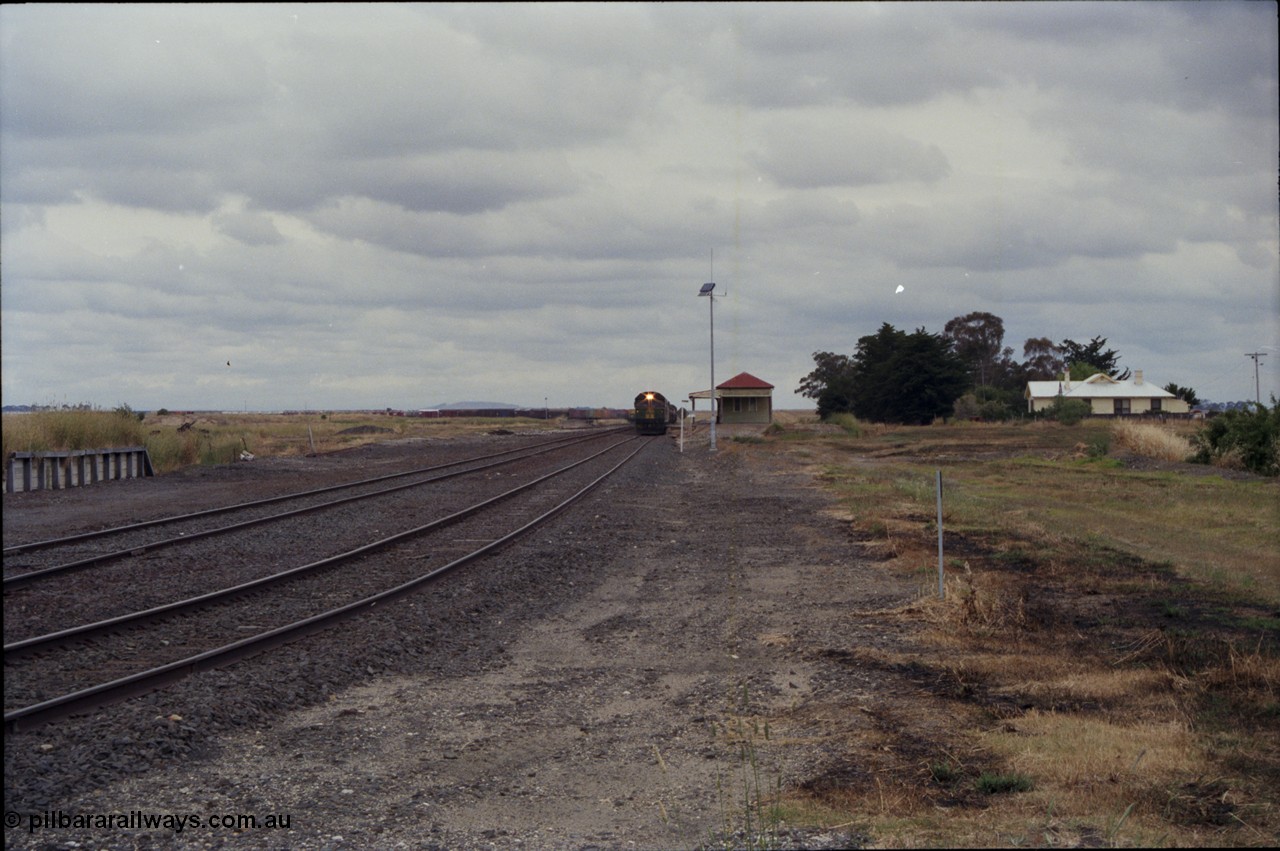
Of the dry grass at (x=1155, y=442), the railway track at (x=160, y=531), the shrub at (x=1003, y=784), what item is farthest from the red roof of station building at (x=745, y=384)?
the shrub at (x=1003, y=784)

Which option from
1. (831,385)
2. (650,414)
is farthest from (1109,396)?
(650,414)

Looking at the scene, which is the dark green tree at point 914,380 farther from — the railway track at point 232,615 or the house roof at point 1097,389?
the railway track at point 232,615

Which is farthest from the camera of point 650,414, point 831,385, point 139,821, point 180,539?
point 831,385

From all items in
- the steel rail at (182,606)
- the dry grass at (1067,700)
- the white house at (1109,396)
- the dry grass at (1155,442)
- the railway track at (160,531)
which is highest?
the white house at (1109,396)

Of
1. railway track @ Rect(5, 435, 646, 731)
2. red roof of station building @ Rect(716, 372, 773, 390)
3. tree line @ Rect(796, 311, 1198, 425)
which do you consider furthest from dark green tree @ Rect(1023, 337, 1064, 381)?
railway track @ Rect(5, 435, 646, 731)

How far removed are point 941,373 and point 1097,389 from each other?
31.0 metres

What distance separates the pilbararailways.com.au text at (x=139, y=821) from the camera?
213 inches

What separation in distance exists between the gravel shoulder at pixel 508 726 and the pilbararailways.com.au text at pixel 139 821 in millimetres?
33

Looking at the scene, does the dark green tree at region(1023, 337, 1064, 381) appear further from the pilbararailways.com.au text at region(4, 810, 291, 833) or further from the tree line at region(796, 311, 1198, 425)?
the pilbararailways.com.au text at region(4, 810, 291, 833)

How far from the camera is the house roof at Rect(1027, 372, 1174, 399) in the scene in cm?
9766

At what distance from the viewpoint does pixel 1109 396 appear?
3858 inches

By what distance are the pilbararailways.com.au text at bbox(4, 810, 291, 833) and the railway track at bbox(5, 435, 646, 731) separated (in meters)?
1.65

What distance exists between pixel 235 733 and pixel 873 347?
80.3m

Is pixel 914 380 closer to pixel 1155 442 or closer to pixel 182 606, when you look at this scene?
pixel 1155 442
